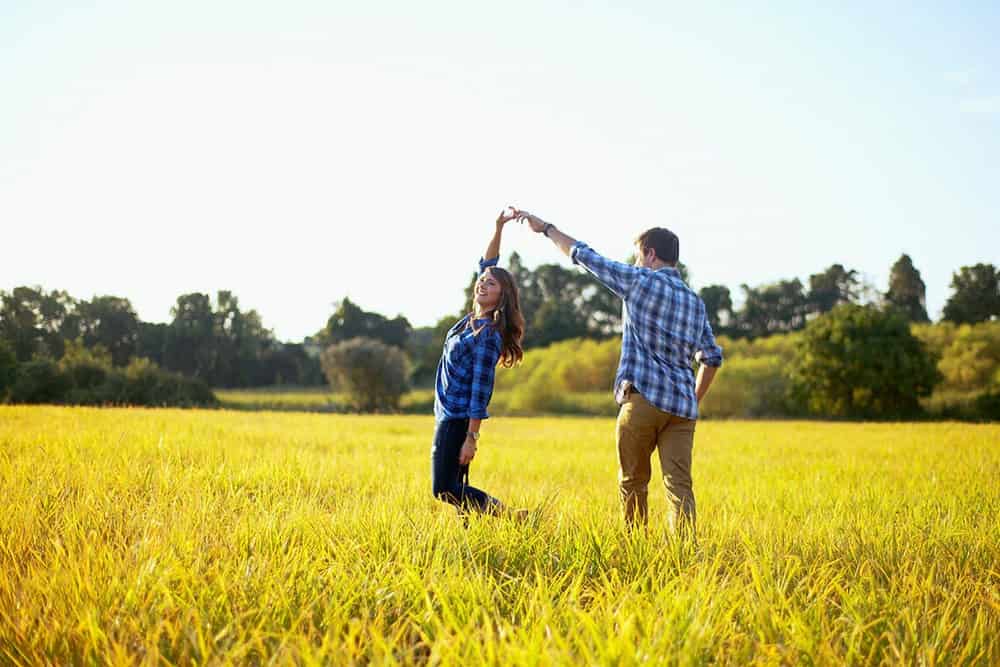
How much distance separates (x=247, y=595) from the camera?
263 centimetres

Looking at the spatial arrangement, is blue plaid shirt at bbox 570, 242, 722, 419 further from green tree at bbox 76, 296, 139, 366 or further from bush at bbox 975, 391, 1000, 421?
green tree at bbox 76, 296, 139, 366

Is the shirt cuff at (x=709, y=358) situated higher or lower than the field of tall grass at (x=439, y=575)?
higher

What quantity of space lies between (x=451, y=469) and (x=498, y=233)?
5.48ft

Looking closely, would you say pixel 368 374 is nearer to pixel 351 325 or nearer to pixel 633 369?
pixel 351 325

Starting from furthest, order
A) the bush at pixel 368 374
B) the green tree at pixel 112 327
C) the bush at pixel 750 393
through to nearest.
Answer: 1. the bush at pixel 368 374
2. the bush at pixel 750 393
3. the green tree at pixel 112 327

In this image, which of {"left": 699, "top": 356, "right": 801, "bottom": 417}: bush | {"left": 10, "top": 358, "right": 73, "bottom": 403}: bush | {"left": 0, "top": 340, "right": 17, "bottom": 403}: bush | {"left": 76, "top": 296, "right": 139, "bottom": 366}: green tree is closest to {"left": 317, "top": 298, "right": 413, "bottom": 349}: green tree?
{"left": 76, "top": 296, "right": 139, "bottom": 366}: green tree

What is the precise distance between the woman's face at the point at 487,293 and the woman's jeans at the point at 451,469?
812 mm

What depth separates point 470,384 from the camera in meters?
4.36

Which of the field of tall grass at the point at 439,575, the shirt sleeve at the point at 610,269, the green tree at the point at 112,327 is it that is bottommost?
the field of tall grass at the point at 439,575

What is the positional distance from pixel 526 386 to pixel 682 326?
113 ft

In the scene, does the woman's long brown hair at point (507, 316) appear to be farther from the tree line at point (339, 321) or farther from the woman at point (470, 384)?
the tree line at point (339, 321)

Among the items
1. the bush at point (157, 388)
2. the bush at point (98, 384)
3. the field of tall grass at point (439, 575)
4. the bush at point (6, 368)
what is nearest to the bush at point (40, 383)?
the bush at point (98, 384)

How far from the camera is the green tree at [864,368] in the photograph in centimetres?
2995

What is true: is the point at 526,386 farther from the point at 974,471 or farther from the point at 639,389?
the point at 639,389
